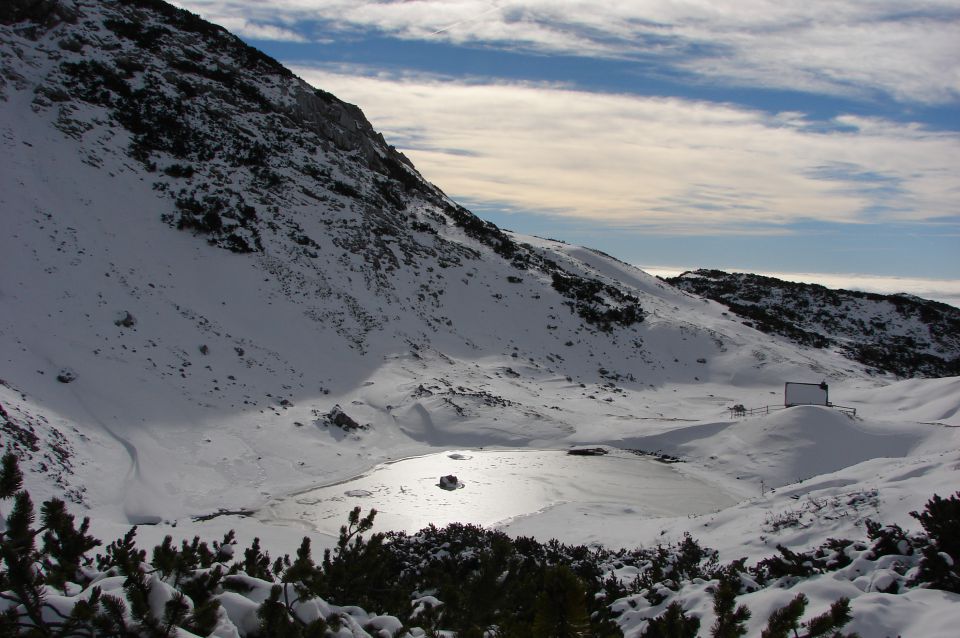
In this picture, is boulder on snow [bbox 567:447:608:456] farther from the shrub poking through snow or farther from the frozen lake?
the shrub poking through snow

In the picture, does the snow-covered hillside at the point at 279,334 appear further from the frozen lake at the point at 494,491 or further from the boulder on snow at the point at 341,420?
the frozen lake at the point at 494,491

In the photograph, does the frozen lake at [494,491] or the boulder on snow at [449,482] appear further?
the boulder on snow at [449,482]

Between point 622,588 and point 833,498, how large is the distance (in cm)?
483

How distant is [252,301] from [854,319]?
6394 centimetres

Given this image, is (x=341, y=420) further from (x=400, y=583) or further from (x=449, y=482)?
(x=400, y=583)

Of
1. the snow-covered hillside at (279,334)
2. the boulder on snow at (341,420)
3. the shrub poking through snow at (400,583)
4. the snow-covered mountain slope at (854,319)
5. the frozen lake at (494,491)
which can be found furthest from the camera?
the snow-covered mountain slope at (854,319)

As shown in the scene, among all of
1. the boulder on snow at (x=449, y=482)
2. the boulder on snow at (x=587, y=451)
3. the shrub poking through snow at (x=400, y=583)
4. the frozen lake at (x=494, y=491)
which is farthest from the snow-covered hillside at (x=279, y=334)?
the boulder on snow at (x=449, y=482)

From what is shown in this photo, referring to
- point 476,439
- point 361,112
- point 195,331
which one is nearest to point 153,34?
point 361,112

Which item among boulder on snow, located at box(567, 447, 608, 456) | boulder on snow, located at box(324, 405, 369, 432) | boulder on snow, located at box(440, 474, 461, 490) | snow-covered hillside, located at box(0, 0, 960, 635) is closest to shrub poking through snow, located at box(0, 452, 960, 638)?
snow-covered hillside, located at box(0, 0, 960, 635)

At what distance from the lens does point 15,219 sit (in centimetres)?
2253

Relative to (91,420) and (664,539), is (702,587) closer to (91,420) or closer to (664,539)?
(664,539)

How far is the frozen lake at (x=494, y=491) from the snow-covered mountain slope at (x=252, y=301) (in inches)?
55.6

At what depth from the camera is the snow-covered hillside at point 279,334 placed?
15797 mm

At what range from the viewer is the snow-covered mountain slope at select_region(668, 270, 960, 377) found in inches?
1880
